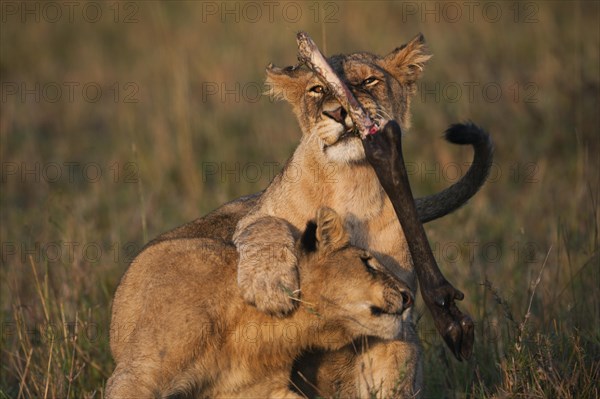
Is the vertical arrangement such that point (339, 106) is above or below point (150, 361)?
above

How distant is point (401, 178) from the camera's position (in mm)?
3910

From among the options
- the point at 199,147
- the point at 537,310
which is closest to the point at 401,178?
the point at 537,310

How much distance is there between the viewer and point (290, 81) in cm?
529

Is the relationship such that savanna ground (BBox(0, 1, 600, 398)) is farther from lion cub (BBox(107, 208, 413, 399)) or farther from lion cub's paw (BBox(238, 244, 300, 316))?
lion cub's paw (BBox(238, 244, 300, 316))

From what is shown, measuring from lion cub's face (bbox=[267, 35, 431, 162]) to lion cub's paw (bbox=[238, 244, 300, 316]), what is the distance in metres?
0.62

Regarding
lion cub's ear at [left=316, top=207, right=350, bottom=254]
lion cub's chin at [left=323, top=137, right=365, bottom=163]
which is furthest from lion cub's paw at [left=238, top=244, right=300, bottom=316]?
lion cub's chin at [left=323, top=137, right=365, bottom=163]

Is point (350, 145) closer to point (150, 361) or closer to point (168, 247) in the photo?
point (168, 247)

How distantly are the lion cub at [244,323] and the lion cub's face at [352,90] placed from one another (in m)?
0.53

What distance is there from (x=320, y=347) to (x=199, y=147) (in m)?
5.72

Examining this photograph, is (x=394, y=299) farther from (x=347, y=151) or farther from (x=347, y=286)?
(x=347, y=151)

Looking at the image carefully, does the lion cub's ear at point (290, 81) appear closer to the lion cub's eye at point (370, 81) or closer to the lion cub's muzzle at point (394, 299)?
the lion cub's eye at point (370, 81)

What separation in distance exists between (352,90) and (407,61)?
0.83 metres

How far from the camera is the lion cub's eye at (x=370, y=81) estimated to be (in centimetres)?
488

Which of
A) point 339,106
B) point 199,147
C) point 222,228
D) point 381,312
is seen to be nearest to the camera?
point 381,312
